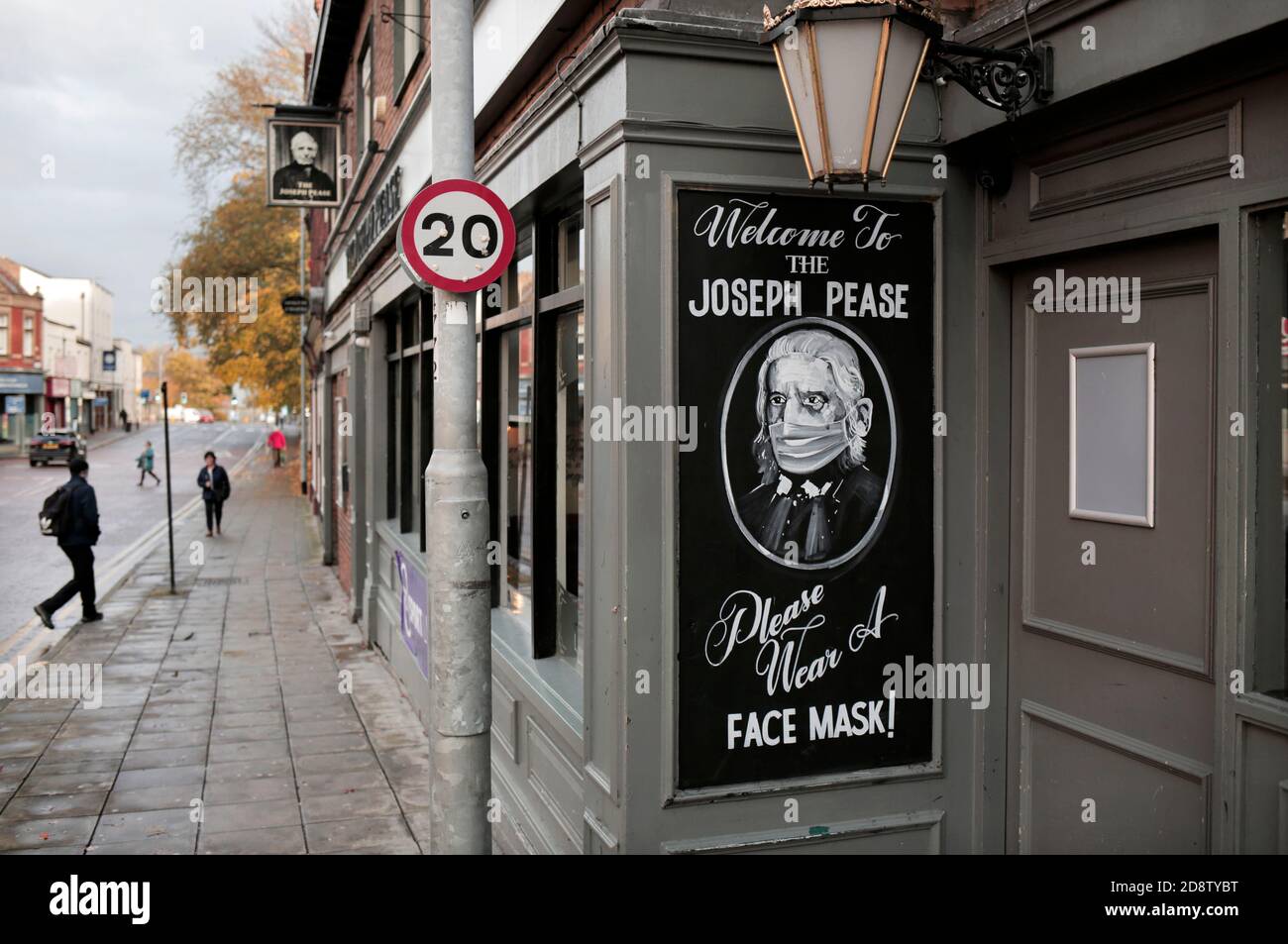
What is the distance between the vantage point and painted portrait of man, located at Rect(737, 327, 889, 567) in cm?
410

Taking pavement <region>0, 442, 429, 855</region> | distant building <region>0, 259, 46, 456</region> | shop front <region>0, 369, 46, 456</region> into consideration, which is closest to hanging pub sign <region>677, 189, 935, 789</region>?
pavement <region>0, 442, 429, 855</region>

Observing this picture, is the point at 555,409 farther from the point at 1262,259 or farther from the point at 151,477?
the point at 151,477

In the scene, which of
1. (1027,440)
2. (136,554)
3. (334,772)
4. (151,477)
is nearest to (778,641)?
(1027,440)

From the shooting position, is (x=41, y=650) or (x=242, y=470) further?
(x=242, y=470)

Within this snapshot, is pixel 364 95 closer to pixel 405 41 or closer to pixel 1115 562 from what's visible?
pixel 405 41

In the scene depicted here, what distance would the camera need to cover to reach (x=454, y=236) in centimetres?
393

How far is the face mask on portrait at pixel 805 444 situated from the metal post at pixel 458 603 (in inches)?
44.5

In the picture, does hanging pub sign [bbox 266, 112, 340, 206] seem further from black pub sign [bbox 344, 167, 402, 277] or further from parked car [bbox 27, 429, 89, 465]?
parked car [bbox 27, 429, 89, 465]

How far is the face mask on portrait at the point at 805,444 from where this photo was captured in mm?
4117

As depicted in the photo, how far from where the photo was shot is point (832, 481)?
416 centimetres

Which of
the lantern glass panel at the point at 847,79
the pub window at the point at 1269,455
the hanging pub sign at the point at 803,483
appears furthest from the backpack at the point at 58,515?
the pub window at the point at 1269,455

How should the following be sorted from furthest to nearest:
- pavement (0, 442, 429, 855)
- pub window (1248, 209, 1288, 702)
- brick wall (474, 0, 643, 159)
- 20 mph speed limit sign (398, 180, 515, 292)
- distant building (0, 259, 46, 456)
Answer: distant building (0, 259, 46, 456) → pavement (0, 442, 429, 855) → brick wall (474, 0, 643, 159) → 20 mph speed limit sign (398, 180, 515, 292) → pub window (1248, 209, 1288, 702)

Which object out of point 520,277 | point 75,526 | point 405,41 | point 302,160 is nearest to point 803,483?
point 520,277

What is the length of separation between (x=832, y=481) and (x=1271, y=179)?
1752mm
